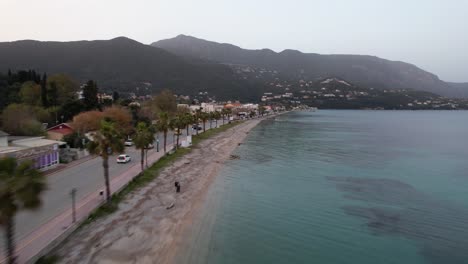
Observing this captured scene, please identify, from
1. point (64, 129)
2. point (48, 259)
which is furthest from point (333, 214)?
point (64, 129)

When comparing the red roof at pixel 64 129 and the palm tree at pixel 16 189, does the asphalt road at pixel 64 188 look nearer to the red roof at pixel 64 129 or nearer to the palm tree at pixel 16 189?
the palm tree at pixel 16 189

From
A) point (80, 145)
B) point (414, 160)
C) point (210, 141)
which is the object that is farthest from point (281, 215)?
point (210, 141)

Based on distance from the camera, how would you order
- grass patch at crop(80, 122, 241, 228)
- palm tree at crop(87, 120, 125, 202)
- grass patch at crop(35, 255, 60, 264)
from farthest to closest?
palm tree at crop(87, 120, 125, 202), grass patch at crop(80, 122, 241, 228), grass patch at crop(35, 255, 60, 264)

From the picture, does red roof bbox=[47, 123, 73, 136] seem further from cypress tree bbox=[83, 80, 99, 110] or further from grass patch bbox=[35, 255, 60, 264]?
grass patch bbox=[35, 255, 60, 264]

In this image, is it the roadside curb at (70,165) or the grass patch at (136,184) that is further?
the roadside curb at (70,165)

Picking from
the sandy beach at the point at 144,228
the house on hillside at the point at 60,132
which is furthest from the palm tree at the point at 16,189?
the house on hillside at the point at 60,132

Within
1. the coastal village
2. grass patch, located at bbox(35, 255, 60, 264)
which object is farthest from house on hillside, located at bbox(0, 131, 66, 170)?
grass patch, located at bbox(35, 255, 60, 264)
